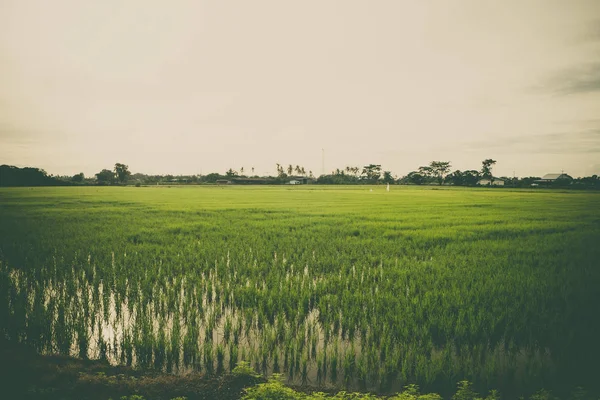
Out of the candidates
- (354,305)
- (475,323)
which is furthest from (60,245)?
(475,323)

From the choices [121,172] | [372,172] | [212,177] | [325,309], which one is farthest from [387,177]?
[325,309]

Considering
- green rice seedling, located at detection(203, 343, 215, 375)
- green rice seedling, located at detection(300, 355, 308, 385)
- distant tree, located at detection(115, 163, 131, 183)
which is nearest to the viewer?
green rice seedling, located at detection(300, 355, 308, 385)

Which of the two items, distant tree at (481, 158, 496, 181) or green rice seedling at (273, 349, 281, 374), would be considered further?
distant tree at (481, 158, 496, 181)

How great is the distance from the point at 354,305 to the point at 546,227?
13.1 meters

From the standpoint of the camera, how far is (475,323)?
15.2ft

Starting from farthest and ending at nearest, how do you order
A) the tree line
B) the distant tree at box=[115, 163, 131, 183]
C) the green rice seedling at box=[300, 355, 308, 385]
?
the distant tree at box=[115, 163, 131, 183] → the tree line → the green rice seedling at box=[300, 355, 308, 385]

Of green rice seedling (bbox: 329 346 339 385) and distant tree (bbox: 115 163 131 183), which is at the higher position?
distant tree (bbox: 115 163 131 183)

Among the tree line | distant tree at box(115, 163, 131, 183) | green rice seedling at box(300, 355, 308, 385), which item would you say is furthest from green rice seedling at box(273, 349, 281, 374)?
distant tree at box(115, 163, 131, 183)

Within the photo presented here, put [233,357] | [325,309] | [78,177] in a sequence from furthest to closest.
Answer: [78,177] < [325,309] < [233,357]

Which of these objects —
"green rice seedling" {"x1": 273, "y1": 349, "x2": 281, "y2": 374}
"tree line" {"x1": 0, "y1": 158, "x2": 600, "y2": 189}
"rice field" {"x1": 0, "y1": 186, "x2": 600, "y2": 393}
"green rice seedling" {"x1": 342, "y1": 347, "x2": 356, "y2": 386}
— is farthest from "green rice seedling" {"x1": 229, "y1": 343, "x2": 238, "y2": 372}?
"tree line" {"x1": 0, "y1": 158, "x2": 600, "y2": 189}

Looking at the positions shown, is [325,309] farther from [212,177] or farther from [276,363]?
[212,177]

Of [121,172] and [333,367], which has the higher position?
[121,172]

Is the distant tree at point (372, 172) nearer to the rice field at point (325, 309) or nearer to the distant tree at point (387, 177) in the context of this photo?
the distant tree at point (387, 177)

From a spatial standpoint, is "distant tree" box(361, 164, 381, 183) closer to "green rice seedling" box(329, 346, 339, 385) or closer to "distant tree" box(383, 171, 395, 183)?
"distant tree" box(383, 171, 395, 183)
